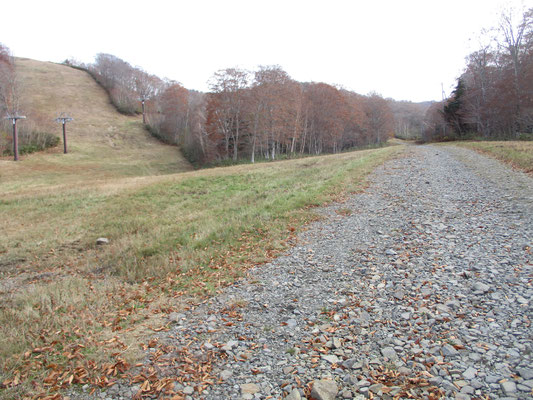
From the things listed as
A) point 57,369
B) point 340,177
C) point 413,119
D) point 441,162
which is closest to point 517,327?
point 57,369

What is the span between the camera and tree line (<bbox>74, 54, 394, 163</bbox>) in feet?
160

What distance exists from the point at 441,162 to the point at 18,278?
2108 centimetres

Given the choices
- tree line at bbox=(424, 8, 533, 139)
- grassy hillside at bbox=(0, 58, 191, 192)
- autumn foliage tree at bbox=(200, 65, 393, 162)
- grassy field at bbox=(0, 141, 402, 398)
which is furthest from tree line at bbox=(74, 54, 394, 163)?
grassy field at bbox=(0, 141, 402, 398)

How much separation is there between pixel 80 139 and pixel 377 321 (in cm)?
6673

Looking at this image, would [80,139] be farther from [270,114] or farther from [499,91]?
[499,91]

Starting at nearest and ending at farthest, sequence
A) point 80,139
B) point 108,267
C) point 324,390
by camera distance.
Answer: point 324,390, point 108,267, point 80,139

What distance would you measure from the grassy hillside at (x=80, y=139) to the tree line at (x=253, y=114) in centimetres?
423

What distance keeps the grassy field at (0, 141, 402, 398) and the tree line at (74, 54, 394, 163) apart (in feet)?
105

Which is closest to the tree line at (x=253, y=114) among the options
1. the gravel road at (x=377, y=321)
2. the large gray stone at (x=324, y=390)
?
the gravel road at (x=377, y=321)

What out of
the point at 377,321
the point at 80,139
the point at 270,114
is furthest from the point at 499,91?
the point at 80,139

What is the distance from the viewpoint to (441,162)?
19.1 meters

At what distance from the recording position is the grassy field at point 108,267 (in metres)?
3.80

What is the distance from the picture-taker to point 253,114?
49.0m

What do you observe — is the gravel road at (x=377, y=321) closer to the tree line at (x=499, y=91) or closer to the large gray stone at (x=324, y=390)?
the large gray stone at (x=324, y=390)
